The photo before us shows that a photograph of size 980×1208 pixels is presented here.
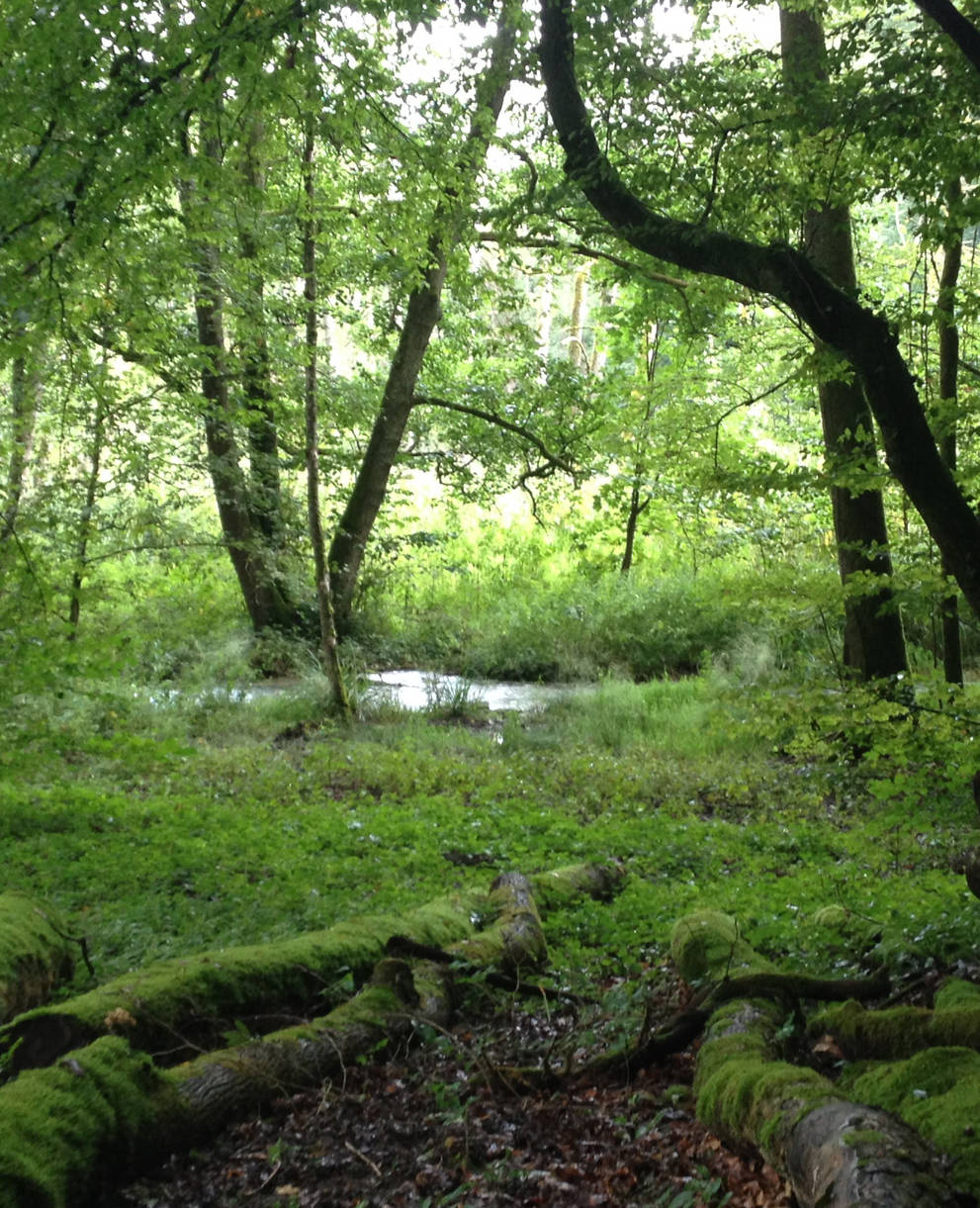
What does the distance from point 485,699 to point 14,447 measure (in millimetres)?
6444

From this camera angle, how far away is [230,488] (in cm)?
1298

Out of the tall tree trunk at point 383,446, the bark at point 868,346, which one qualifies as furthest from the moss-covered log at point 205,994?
the tall tree trunk at point 383,446

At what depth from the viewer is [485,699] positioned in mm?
12445

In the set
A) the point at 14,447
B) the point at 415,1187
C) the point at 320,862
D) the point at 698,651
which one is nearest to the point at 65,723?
the point at 14,447

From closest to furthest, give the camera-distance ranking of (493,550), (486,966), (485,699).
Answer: (486,966)
(485,699)
(493,550)

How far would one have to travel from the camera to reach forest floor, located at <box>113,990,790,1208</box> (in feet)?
8.96

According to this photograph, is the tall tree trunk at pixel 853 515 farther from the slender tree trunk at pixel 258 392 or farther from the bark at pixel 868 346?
the slender tree trunk at pixel 258 392

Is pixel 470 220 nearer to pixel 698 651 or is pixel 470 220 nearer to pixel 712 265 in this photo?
pixel 712 265

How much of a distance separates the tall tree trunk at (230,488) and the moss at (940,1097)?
9.69 metres

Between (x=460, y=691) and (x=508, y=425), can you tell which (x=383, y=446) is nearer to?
(x=508, y=425)

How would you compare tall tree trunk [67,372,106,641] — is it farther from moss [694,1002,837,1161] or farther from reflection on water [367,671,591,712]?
moss [694,1002,837,1161]

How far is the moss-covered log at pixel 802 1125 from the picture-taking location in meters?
2.12

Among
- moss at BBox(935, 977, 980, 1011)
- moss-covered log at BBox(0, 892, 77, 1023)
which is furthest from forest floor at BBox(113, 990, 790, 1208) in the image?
moss-covered log at BBox(0, 892, 77, 1023)

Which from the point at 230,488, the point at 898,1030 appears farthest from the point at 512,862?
the point at 230,488
